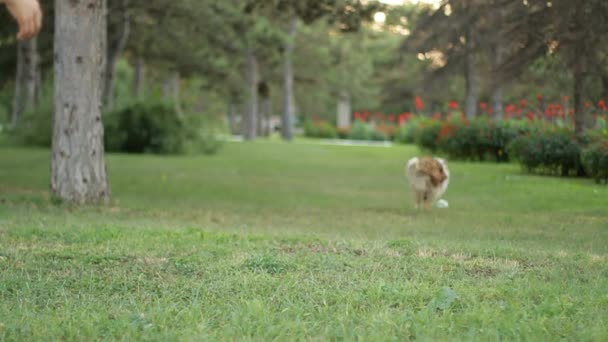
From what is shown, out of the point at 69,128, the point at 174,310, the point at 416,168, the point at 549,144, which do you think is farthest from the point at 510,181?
the point at 174,310

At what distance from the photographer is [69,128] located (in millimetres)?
11305

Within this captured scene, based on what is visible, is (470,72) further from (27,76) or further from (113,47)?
(27,76)

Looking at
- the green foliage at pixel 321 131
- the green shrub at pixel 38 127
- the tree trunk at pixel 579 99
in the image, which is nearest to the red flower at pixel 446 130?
the tree trunk at pixel 579 99

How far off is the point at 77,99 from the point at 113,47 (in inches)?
636

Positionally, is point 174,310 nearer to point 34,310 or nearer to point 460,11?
point 34,310

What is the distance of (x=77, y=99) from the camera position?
11305mm

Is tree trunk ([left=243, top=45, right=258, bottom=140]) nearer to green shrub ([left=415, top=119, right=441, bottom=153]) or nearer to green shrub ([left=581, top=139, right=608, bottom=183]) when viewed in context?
green shrub ([left=415, top=119, right=441, bottom=153])

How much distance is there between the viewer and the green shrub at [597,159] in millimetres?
14367

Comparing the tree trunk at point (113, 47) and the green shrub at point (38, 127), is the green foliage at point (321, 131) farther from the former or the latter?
the green shrub at point (38, 127)

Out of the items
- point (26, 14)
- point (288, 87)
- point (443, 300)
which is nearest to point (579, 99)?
point (443, 300)

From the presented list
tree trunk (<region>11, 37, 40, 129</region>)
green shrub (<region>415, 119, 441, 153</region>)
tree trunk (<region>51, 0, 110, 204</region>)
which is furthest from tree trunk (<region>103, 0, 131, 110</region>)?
tree trunk (<region>51, 0, 110, 204</region>)

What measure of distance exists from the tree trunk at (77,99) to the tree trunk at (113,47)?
1290 centimetres

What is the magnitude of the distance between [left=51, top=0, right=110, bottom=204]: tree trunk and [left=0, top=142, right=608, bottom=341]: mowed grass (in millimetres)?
475

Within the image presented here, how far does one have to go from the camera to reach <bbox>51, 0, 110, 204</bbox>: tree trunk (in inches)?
442
